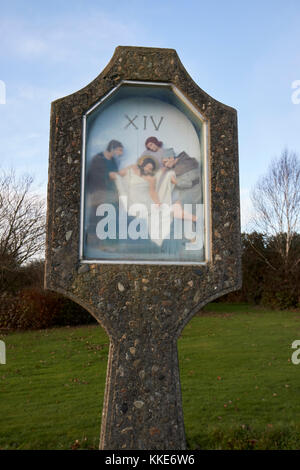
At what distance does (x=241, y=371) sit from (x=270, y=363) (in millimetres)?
1083

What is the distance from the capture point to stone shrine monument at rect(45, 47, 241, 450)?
139 inches

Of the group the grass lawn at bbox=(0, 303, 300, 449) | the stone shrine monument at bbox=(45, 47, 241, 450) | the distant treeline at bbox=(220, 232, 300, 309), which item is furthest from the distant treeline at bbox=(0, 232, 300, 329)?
the stone shrine monument at bbox=(45, 47, 241, 450)

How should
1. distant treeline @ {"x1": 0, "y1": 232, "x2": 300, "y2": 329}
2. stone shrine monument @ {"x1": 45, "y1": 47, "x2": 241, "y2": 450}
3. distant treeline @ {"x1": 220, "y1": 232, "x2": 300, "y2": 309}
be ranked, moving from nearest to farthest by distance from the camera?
stone shrine monument @ {"x1": 45, "y1": 47, "x2": 241, "y2": 450} → distant treeline @ {"x1": 0, "y1": 232, "x2": 300, "y2": 329} → distant treeline @ {"x1": 220, "y1": 232, "x2": 300, "y2": 309}

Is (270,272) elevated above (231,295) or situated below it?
above

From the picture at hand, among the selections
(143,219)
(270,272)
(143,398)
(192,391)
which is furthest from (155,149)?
(270,272)

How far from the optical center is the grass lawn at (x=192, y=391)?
4.73 meters

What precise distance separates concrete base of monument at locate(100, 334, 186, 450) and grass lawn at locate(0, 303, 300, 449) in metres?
1.08

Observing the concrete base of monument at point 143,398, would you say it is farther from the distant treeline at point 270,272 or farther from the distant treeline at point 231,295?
the distant treeline at point 270,272

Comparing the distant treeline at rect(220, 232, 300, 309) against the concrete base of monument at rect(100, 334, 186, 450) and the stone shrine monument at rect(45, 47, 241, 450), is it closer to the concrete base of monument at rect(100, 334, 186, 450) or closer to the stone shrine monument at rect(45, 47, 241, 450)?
the stone shrine monument at rect(45, 47, 241, 450)

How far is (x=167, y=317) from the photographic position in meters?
3.67

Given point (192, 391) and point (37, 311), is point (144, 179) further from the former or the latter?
point (37, 311)

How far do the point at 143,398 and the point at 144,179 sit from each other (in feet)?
6.70

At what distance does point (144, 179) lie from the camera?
391 cm

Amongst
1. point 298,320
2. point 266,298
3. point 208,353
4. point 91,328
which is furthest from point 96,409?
point 266,298
